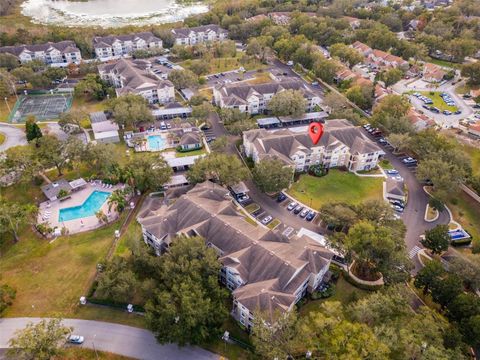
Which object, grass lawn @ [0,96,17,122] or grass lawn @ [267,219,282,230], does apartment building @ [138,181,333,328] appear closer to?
grass lawn @ [267,219,282,230]

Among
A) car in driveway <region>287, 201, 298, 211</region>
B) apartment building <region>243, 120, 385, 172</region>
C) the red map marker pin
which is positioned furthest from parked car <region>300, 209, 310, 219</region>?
the red map marker pin

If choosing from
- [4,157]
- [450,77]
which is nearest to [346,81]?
[450,77]

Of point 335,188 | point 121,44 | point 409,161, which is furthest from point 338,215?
point 121,44

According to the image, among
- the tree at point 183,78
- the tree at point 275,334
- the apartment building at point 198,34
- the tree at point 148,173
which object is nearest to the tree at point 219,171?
the tree at point 148,173

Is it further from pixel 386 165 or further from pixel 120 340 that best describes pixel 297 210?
pixel 120 340

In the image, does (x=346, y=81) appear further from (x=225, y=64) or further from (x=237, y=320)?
(x=237, y=320)
